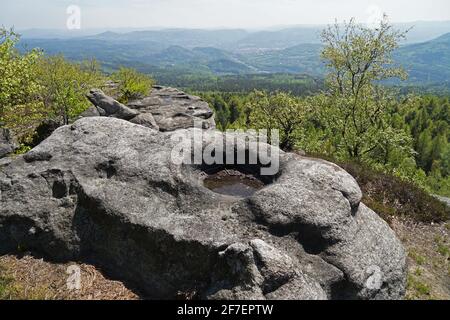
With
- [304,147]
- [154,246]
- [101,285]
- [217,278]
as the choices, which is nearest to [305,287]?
[217,278]

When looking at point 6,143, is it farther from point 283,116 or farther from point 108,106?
point 283,116

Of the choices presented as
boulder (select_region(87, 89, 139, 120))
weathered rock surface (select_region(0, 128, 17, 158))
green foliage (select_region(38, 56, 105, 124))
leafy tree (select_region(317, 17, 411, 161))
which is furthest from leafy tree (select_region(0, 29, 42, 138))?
leafy tree (select_region(317, 17, 411, 161))

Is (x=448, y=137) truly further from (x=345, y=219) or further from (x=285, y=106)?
(x=345, y=219)

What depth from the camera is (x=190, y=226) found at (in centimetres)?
1247

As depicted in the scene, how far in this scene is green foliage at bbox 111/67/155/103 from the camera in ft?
145

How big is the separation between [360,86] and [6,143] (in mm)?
34364

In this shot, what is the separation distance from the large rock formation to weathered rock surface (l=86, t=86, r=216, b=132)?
41.5 feet

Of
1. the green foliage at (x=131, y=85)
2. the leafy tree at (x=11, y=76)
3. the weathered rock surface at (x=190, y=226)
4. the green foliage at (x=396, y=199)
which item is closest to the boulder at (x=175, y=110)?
the green foliage at (x=131, y=85)

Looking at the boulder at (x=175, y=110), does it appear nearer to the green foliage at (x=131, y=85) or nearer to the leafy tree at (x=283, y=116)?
the green foliage at (x=131, y=85)

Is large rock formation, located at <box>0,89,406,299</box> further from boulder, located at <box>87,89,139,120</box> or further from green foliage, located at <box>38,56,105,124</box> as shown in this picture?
green foliage, located at <box>38,56,105,124</box>

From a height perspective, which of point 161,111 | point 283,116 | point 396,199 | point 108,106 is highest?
point 108,106

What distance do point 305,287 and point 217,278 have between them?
2.73m

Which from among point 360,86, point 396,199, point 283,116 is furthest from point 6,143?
point 360,86

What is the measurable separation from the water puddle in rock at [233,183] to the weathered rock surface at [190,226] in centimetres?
66
